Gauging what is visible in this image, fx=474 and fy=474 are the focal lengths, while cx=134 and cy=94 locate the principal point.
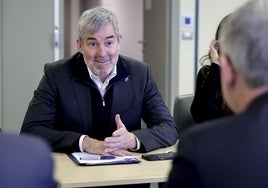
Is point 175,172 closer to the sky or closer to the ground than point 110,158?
closer to the sky

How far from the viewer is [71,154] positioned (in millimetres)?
2006

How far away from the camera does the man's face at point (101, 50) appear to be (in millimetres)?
2271

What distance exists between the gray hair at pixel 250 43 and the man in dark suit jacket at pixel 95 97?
121cm

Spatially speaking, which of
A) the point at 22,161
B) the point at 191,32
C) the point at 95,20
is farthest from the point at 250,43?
the point at 191,32

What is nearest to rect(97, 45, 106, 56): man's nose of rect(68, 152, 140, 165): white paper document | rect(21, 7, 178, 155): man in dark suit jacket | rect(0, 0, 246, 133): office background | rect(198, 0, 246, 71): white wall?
rect(21, 7, 178, 155): man in dark suit jacket

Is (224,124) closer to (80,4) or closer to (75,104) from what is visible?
(75,104)

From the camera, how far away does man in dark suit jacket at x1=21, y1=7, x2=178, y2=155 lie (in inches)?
88.1

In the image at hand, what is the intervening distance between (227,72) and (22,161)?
0.46 metres

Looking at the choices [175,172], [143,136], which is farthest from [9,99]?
[175,172]

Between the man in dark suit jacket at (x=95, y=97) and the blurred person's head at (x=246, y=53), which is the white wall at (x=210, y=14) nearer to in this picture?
the man in dark suit jacket at (x=95, y=97)

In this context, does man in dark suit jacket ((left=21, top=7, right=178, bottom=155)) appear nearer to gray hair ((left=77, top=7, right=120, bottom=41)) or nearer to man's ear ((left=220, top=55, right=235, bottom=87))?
gray hair ((left=77, top=7, right=120, bottom=41))

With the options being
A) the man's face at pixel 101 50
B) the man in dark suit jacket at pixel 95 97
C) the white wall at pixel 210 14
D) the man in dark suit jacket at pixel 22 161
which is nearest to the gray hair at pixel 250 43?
the man in dark suit jacket at pixel 22 161

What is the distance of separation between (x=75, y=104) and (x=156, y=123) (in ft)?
1.35

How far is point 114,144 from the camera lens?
1995 millimetres
